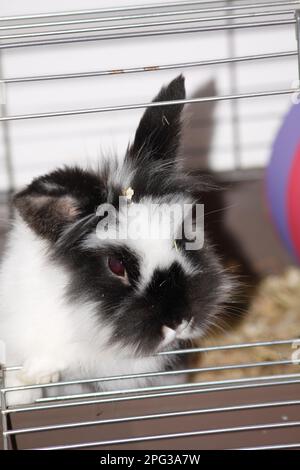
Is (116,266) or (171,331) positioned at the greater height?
(116,266)

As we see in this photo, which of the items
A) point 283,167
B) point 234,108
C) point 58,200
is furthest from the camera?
point 234,108

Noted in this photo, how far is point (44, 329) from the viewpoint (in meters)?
1.40

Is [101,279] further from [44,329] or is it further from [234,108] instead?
[234,108]

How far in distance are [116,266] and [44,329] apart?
231 mm

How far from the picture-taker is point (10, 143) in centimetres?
225

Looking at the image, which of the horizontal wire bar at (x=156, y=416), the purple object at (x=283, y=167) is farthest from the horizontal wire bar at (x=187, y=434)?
the purple object at (x=283, y=167)

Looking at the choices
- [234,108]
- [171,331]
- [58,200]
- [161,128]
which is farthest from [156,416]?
[234,108]

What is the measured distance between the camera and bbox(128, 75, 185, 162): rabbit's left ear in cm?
142

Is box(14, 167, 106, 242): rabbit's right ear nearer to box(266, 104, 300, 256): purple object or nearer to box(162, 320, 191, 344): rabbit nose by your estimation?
box(162, 320, 191, 344): rabbit nose

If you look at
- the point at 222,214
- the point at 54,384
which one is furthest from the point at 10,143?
the point at 54,384

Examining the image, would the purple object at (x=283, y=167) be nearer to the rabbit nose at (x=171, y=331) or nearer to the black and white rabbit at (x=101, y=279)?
the black and white rabbit at (x=101, y=279)

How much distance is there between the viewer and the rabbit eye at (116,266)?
4.25ft

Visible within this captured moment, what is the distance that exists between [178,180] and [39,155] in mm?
941

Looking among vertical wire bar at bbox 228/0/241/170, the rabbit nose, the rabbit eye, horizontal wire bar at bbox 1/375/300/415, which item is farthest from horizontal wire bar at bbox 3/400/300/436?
vertical wire bar at bbox 228/0/241/170
